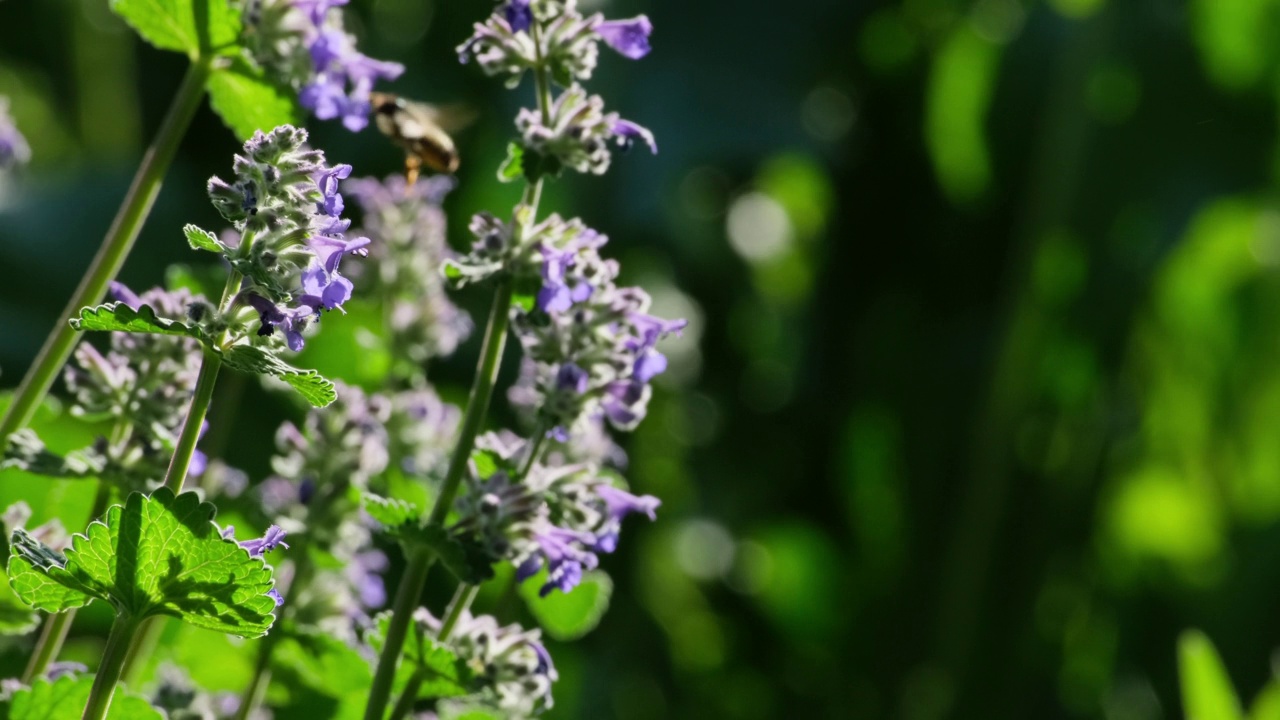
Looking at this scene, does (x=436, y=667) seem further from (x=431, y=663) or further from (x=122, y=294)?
(x=122, y=294)

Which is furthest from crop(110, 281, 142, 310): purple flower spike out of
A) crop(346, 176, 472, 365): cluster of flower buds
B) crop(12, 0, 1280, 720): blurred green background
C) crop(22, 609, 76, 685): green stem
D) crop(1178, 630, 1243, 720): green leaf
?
crop(12, 0, 1280, 720): blurred green background

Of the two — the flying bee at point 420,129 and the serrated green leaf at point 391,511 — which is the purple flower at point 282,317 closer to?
the serrated green leaf at point 391,511

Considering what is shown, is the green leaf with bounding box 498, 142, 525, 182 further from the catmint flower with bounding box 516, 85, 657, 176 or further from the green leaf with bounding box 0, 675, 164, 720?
the green leaf with bounding box 0, 675, 164, 720

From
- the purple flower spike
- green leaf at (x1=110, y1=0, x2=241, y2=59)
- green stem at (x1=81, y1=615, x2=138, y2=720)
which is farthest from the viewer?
green leaf at (x1=110, y1=0, x2=241, y2=59)

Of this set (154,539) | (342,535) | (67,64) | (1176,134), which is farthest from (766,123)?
(154,539)

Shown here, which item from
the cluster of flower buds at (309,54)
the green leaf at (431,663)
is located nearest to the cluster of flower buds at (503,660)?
the green leaf at (431,663)
